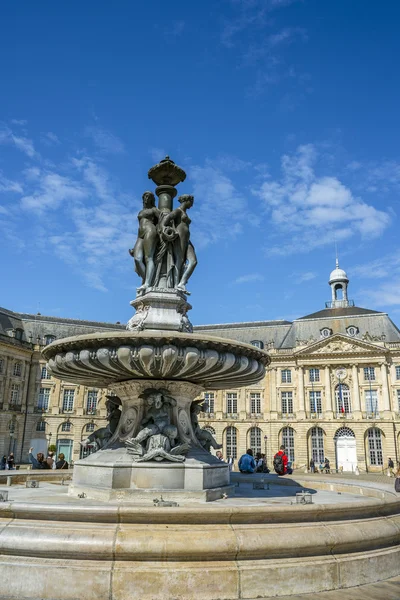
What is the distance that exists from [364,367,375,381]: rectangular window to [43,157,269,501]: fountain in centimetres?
4670

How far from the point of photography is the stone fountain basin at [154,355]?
7.21 meters

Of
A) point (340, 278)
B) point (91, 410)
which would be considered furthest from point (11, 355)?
point (340, 278)

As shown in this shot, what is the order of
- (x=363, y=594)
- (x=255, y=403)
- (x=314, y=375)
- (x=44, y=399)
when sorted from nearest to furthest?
(x=363, y=594)
(x=44, y=399)
(x=314, y=375)
(x=255, y=403)

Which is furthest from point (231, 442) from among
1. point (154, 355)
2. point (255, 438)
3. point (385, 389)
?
point (154, 355)

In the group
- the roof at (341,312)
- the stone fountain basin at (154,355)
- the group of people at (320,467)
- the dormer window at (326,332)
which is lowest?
the group of people at (320,467)

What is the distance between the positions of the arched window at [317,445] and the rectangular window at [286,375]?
19.8ft

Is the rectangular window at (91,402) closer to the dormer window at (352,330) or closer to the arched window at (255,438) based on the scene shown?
the arched window at (255,438)

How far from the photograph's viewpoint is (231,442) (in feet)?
183

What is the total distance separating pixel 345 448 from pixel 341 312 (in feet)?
51.1

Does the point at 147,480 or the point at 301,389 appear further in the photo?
the point at 301,389

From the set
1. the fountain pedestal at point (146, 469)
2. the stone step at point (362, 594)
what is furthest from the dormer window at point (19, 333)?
the stone step at point (362, 594)

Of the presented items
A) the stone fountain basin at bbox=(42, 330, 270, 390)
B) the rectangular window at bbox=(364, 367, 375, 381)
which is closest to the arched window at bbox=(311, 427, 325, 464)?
the rectangular window at bbox=(364, 367, 375, 381)

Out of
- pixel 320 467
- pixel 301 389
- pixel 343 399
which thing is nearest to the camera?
pixel 320 467

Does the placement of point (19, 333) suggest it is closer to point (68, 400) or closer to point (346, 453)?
point (68, 400)
